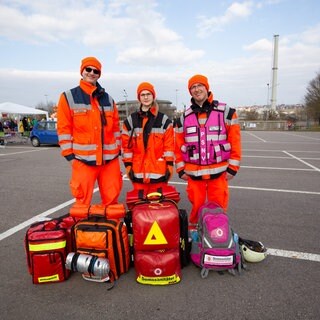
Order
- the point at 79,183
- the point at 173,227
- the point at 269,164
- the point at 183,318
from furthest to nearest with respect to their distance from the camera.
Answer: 1. the point at 269,164
2. the point at 79,183
3. the point at 173,227
4. the point at 183,318

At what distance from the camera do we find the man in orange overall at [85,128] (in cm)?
329

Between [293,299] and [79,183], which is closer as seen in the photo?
[293,299]

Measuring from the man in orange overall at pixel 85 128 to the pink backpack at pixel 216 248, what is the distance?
1.47 metres

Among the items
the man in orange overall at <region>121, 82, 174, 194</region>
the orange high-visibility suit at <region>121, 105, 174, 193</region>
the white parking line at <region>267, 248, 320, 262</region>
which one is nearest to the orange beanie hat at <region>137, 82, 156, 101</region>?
the man in orange overall at <region>121, 82, 174, 194</region>

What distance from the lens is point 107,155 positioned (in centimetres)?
344

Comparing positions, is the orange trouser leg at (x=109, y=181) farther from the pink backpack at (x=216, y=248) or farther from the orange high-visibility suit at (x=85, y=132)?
the pink backpack at (x=216, y=248)

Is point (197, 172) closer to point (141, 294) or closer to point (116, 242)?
point (116, 242)

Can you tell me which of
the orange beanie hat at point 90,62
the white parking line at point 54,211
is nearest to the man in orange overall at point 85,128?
the orange beanie hat at point 90,62

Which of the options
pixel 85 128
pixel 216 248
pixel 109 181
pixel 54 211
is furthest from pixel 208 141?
pixel 54 211

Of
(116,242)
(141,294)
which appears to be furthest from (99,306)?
(116,242)

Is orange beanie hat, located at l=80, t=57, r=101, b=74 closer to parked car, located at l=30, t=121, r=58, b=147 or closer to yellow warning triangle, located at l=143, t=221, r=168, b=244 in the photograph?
yellow warning triangle, located at l=143, t=221, r=168, b=244

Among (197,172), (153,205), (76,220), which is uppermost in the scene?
(197,172)

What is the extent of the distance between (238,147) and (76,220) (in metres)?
2.12

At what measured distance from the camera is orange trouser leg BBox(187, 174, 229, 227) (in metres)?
3.42
